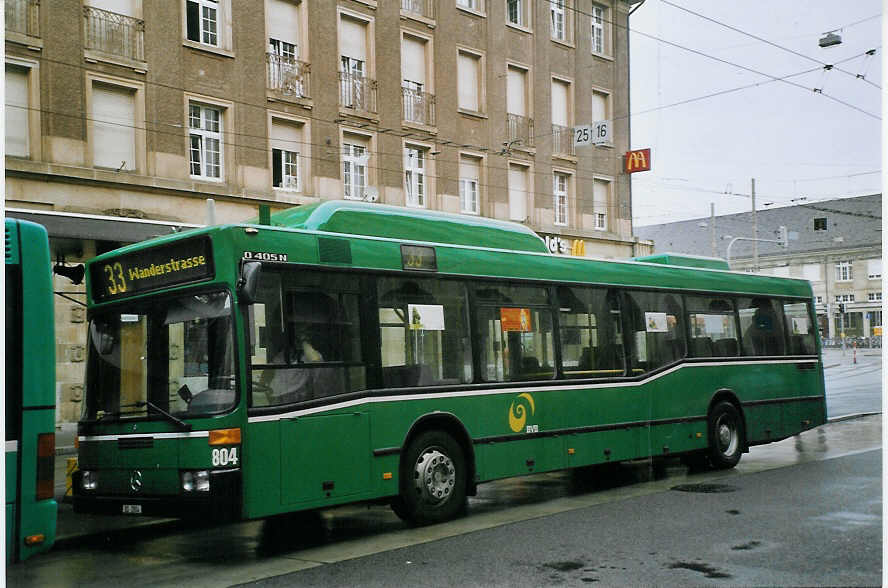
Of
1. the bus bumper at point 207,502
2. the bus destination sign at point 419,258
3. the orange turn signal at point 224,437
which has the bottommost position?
the bus bumper at point 207,502

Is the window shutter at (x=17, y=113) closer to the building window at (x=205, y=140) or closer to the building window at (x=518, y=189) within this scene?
the building window at (x=205, y=140)

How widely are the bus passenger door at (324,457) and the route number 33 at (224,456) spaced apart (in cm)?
51

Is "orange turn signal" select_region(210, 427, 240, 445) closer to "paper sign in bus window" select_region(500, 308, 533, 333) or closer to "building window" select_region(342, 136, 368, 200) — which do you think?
"paper sign in bus window" select_region(500, 308, 533, 333)

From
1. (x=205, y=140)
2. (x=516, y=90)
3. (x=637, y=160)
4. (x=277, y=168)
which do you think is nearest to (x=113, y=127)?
(x=205, y=140)

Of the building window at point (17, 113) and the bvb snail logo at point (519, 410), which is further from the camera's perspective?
the building window at point (17, 113)

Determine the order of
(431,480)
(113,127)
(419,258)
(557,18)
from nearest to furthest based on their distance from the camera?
(431,480), (419,258), (113,127), (557,18)

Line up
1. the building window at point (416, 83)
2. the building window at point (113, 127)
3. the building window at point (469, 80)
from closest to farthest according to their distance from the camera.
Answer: the building window at point (113, 127) → the building window at point (416, 83) → the building window at point (469, 80)

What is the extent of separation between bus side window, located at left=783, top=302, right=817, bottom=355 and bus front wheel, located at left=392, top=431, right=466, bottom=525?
7788 millimetres

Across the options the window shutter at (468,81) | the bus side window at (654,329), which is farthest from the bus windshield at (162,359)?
the window shutter at (468,81)

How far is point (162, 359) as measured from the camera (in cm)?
893

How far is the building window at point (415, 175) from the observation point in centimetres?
2453

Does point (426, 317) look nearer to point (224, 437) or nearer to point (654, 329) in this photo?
point (224, 437)

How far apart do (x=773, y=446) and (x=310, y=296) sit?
11.9 meters

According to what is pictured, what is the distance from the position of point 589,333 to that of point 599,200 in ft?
51.1
